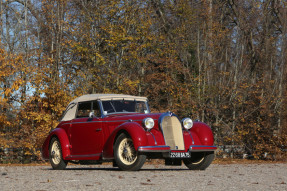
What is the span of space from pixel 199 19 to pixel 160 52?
8.60ft

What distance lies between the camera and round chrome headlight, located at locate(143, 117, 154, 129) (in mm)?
11141

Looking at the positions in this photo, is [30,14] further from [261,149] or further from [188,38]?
[261,149]

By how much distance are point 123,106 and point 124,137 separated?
161cm

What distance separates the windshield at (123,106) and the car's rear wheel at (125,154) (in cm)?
126

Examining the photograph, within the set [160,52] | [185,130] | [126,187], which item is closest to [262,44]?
[160,52]

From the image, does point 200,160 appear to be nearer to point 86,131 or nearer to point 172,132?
point 172,132

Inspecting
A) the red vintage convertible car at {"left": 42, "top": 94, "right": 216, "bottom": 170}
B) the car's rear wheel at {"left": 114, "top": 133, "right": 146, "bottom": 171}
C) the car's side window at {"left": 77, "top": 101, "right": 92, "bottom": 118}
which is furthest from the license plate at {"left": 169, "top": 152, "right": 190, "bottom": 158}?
the car's side window at {"left": 77, "top": 101, "right": 92, "bottom": 118}

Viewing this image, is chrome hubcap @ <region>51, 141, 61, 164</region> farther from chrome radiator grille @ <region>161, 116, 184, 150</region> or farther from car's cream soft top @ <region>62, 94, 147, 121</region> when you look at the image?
chrome radiator grille @ <region>161, 116, 184, 150</region>

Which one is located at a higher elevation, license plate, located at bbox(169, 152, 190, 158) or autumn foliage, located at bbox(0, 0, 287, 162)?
autumn foliage, located at bbox(0, 0, 287, 162)

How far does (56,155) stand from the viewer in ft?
44.5

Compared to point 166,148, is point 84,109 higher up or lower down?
higher up

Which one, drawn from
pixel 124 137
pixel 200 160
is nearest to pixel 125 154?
pixel 124 137

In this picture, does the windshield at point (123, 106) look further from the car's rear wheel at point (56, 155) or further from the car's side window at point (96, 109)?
the car's rear wheel at point (56, 155)

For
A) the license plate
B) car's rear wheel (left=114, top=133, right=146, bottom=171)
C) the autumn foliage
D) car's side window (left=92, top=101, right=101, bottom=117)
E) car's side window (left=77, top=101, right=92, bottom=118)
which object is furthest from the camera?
the autumn foliage
